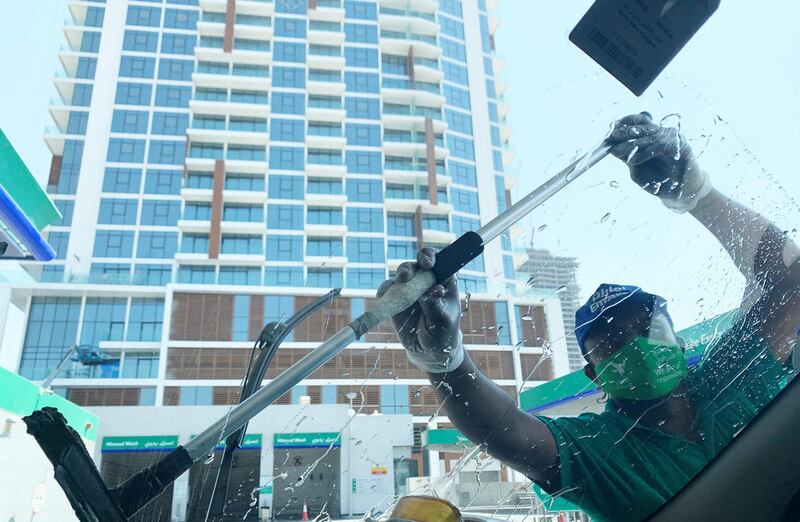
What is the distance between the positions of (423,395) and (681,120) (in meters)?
0.42

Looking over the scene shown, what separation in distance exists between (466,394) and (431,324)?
11cm

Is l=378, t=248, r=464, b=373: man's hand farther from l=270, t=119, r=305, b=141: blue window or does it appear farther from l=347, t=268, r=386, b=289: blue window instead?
l=270, t=119, r=305, b=141: blue window

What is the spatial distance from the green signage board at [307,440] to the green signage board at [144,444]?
0.59 feet

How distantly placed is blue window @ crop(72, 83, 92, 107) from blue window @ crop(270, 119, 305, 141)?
8.47m

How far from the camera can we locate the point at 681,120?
1.74 ft

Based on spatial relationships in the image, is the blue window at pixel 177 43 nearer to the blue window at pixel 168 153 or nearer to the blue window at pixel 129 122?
the blue window at pixel 129 122

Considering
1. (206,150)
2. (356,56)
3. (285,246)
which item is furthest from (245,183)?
(356,56)

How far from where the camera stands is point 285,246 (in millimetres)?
19297

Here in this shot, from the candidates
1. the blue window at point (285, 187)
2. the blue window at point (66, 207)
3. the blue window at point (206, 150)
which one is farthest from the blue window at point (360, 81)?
the blue window at point (66, 207)

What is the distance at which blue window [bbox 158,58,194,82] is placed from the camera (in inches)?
928

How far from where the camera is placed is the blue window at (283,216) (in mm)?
19750

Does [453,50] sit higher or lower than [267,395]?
higher

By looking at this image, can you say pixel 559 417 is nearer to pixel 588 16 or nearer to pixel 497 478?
pixel 497 478

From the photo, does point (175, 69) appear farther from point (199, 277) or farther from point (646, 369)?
point (646, 369)
